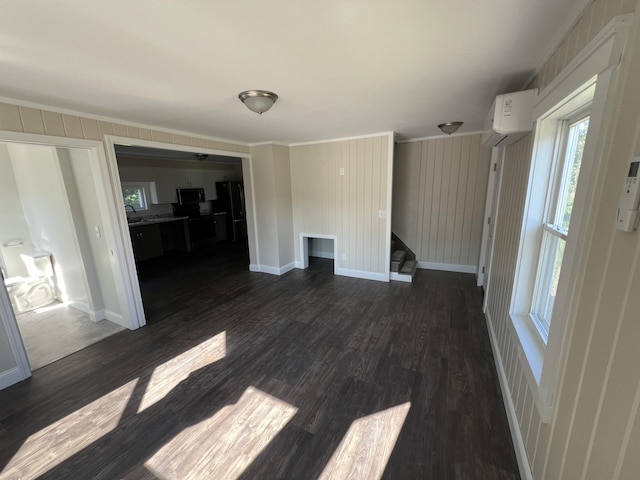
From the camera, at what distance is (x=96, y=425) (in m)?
1.78

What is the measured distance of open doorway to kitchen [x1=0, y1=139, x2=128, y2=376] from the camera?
2.80 meters

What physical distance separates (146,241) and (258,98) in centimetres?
516

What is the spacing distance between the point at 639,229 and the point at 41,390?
3.69 metres

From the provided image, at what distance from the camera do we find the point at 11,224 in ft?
11.2

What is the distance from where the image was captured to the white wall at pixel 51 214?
2949 millimetres

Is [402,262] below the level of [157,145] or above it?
below

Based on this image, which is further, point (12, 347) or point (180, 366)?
point (180, 366)

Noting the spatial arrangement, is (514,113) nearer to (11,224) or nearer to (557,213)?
(557,213)

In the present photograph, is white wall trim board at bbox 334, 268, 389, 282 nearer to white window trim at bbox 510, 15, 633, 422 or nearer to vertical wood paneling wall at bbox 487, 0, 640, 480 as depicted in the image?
white window trim at bbox 510, 15, 633, 422

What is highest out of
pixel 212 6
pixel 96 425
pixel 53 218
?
pixel 212 6

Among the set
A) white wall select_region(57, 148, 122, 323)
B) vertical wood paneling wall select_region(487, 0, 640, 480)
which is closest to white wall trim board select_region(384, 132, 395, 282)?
vertical wood paneling wall select_region(487, 0, 640, 480)

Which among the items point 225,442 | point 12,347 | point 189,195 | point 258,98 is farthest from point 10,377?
point 189,195

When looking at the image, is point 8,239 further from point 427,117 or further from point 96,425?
point 427,117

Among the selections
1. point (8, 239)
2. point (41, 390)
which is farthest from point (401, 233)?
point (8, 239)
